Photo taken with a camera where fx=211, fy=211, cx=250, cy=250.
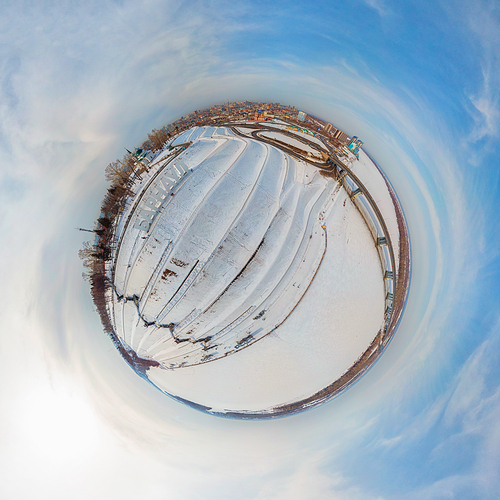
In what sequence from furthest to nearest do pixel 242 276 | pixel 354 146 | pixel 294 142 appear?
pixel 354 146
pixel 294 142
pixel 242 276

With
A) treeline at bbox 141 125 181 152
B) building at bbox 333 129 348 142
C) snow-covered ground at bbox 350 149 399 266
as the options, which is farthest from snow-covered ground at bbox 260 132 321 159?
treeline at bbox 141 125 181 152

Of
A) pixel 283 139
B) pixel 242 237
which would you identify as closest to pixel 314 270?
pixel 242 237

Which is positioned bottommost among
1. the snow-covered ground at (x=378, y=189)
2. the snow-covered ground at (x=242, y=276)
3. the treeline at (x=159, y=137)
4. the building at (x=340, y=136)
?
the snow-covered ground at (x=242, y=276)

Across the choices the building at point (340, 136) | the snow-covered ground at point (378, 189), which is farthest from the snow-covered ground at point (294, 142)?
the snow-covered ground at point (378, 189)

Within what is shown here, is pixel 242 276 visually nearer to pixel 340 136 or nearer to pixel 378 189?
pixel 378 189

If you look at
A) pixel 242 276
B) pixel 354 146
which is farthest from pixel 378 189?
pixel 242 276

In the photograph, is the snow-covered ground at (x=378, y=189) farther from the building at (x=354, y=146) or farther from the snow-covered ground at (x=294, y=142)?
the snow-covered ground at (x=294, y=142)

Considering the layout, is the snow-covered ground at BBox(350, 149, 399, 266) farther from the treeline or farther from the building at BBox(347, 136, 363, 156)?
the treeline

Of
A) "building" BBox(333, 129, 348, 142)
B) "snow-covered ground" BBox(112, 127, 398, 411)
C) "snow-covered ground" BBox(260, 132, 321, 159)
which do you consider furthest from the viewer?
"building" BBox(333, 129, 348, 142)

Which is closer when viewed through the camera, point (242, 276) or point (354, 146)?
point (242, 276)
